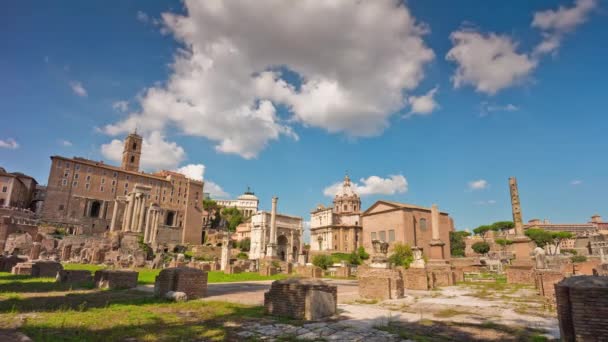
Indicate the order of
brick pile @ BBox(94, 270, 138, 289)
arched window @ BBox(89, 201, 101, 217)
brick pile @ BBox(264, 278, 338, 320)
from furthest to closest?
1. arched window @ BBox(89, 201, 101, 217)
2. brick pile @ BBox(94, 270, 138, 289)
3. brick pile @ BBox(264, 278, 338, 320)

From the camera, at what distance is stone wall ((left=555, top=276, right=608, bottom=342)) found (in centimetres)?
412

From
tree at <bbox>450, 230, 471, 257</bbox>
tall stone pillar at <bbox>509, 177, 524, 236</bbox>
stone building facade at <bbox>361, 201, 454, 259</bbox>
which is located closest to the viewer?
tall stone pillar at <bbox>509, 177, 524, 236</bbox>

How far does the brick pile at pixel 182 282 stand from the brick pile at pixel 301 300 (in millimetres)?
3166

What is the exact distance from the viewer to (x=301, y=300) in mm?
7262

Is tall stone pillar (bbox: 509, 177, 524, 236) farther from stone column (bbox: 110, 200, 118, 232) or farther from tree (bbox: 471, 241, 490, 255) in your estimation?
stone column (bbox: 110, 200, 118, 232)

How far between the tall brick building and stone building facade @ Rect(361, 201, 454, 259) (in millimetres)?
41954

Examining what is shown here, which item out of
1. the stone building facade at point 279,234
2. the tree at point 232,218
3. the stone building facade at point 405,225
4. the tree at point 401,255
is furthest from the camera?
the tree at point 232,218

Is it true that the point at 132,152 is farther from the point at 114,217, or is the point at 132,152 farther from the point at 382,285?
the point at 382,285

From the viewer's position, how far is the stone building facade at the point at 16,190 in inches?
2379

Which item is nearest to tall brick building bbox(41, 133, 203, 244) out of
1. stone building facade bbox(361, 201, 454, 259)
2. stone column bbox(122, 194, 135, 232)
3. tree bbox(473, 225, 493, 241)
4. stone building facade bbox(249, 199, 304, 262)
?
stone column bbox(122, 194, 135, 232)

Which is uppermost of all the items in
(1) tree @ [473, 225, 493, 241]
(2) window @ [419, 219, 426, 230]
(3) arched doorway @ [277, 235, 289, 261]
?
(1) tree @ [473, 225, 493, 241]

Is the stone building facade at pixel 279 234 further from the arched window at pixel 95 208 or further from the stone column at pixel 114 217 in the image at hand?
the arched window at pixel 95 208

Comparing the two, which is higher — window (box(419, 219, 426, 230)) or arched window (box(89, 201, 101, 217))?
arched window (box(89, 201, 101, 217))

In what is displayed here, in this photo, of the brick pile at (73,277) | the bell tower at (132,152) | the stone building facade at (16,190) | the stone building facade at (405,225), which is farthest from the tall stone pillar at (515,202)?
the bell tower at (132,152)
